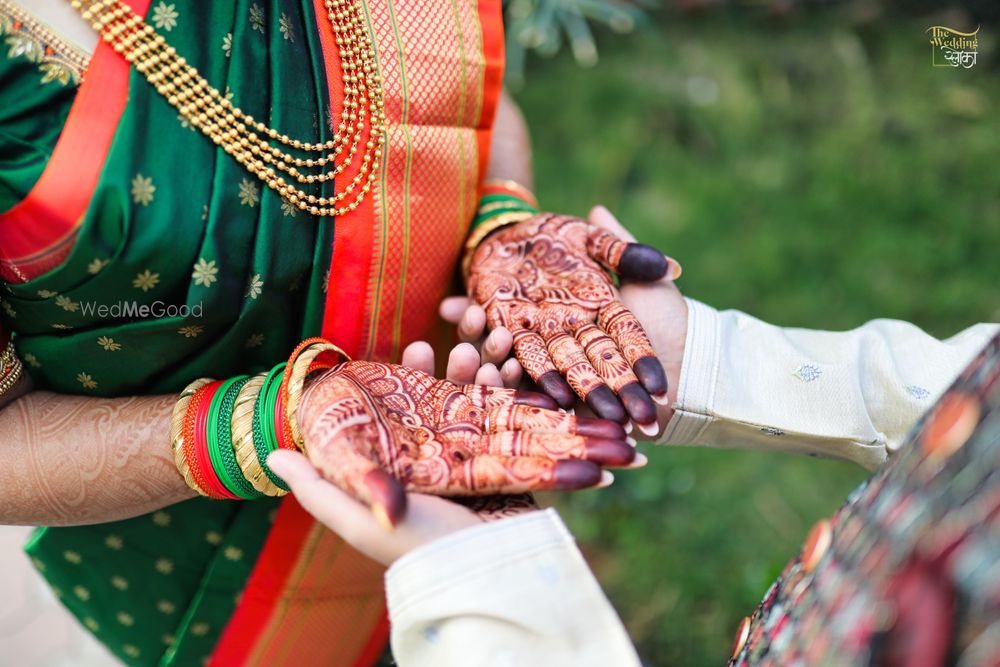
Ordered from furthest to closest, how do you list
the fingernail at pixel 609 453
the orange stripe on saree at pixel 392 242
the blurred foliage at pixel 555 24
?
the blurred foliage at pixel 555 24 < the orange stripe on saree at pixel 392 242 < the fingernail at pixel 609 453

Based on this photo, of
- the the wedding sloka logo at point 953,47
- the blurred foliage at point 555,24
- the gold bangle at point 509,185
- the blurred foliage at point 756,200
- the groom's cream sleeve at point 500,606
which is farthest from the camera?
the the wedding sloka logo at point 953,47

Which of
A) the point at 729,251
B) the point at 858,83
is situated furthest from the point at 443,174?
the point at 858,83

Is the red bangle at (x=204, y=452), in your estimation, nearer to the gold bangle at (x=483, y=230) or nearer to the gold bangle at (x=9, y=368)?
the gold bangle at (x=9, y=368)

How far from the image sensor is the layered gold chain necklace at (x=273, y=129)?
2.93 feet

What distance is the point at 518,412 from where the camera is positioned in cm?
95

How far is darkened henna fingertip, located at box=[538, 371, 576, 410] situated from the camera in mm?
1022

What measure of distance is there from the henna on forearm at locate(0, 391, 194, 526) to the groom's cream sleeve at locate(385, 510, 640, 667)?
43cm

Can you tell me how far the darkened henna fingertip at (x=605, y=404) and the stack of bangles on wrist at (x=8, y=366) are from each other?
744 millimetres

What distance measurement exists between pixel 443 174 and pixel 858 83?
2529 millimetres

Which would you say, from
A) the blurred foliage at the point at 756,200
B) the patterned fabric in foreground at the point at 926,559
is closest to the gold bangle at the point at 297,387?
the patterned fabric in foreground at the point at 926,559

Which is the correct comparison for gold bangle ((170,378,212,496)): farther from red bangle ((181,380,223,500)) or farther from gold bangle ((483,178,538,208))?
gold bangle ((483,178,538,208))

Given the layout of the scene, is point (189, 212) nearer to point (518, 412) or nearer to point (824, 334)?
point (518, 412)

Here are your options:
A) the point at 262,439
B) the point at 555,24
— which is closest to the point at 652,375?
the point at 262,439

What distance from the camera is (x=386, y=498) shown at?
2.57ft
